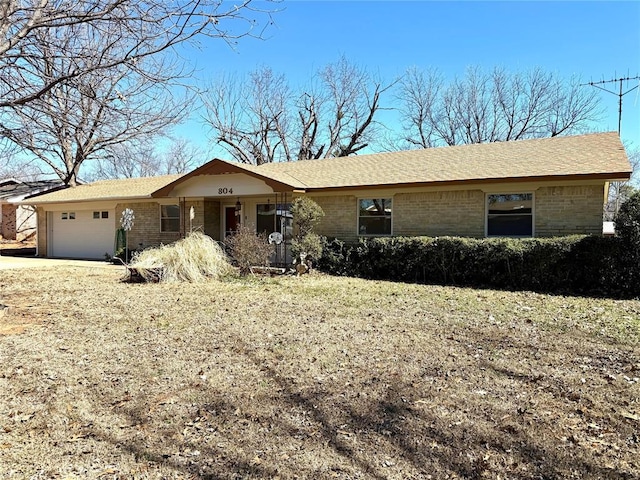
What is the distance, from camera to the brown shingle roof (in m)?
11.6

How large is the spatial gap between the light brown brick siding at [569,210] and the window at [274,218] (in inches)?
310

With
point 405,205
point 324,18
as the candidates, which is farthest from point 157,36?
point 405,205

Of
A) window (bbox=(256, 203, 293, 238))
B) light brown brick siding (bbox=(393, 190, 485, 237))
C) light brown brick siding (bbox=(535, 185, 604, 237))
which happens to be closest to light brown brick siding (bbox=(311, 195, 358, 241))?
window (bbox=(256, 203, 293, 238))

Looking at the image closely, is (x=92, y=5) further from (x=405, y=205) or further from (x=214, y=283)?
(x=405, y=205)

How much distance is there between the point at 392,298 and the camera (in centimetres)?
957

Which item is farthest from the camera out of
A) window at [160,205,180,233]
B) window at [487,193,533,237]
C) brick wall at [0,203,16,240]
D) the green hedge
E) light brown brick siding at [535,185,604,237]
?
brick wall at [0,203,16,240]

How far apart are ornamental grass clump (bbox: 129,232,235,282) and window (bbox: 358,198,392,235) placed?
452 centimetres

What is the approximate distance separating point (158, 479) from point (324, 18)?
1119cm

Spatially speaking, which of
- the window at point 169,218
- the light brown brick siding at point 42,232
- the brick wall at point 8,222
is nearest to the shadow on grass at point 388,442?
the window at point 169,218

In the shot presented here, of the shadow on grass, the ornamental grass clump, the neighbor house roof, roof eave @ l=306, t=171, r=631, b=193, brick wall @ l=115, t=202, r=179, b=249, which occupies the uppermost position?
the neighbor house roof

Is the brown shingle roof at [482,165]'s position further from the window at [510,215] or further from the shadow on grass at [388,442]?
the shadow on grass at [388,442]

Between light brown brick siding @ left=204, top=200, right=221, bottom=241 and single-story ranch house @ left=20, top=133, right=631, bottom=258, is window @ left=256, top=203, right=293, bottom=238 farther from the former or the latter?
light brown brick siding @ left=204, top=200, right=221, bottom=241

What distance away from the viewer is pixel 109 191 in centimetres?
2086

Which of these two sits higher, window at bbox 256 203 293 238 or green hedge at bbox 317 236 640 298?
window at bbox 256 203 293 238
